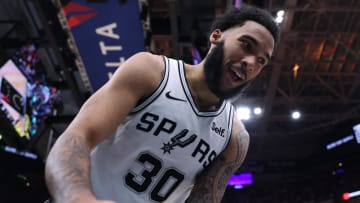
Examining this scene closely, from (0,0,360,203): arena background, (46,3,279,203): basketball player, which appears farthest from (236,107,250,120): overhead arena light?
(46,3,279,203): basketball player

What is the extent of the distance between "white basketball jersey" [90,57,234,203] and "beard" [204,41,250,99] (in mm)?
100

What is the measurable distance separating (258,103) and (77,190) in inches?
452

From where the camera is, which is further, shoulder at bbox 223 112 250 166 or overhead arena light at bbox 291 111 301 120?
overhead arena light at bbox 291 111 301 120

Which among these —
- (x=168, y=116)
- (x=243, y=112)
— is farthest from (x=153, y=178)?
(x=243, y=112)

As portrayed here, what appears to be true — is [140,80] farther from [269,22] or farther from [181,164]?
[269,22]

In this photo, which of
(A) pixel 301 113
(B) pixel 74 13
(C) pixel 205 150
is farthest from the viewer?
(A) pixel 301 113

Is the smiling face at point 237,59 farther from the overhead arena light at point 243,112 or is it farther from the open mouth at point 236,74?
the overhead arena light at point 243,112

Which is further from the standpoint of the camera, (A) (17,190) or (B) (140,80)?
(A) (17,190)

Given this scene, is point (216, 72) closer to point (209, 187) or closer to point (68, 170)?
point (209, 187)

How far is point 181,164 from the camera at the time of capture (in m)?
1.54

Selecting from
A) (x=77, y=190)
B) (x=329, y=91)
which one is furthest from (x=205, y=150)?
(x=329, y=91)

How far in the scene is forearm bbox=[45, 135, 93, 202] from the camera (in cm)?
96

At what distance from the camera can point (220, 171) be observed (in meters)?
1.81

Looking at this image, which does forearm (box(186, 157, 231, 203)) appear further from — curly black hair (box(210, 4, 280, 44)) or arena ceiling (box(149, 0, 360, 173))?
arena ceiling (box(149, 0, 360, 173))
